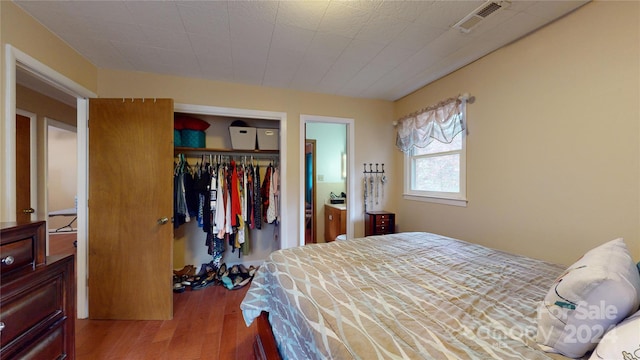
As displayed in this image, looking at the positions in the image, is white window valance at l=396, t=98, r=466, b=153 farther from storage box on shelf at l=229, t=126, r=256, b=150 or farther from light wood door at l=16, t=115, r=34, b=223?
light wood door at l=16, t=115, r=34, b=223

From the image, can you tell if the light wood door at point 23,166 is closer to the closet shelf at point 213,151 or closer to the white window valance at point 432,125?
the closet shelf at point 213,151

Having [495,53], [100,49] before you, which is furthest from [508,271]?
[100,49]

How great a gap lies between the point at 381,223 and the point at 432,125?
4.32 ft

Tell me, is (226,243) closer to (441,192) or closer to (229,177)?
(229,177)

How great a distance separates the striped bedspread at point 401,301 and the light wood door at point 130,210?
1.19 metres

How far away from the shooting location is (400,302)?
996 mm

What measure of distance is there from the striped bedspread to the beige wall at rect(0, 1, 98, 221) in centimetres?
178

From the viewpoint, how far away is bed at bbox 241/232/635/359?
2.46 ft

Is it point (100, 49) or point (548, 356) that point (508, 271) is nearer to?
point (548, 356)

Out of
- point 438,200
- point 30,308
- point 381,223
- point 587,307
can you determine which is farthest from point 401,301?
point 381,223

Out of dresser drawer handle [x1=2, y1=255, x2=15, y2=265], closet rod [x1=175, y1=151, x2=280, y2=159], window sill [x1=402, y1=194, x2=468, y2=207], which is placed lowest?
dresser drawer handle [x1=2, y1=255, x2=15, y2=265]

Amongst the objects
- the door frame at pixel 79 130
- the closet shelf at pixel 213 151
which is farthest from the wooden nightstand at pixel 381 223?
the door frame at pixel 79 130

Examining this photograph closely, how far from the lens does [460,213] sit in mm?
→ 2422

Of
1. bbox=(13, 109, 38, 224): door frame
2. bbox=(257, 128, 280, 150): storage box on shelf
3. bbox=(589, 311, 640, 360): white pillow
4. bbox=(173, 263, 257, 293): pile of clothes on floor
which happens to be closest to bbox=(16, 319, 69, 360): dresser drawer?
bbox=(173, 263, 257, 293): pile of clothes on floor
